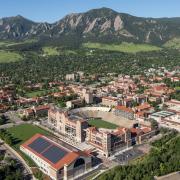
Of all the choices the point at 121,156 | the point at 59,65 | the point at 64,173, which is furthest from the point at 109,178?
the point at 59,65

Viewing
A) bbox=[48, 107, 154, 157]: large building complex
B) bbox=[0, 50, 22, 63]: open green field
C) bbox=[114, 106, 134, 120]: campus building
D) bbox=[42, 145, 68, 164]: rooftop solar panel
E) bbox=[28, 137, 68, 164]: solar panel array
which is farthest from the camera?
bbox=[0, 50, 22, 63]: open green field

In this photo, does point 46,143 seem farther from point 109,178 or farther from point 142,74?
point 142,74

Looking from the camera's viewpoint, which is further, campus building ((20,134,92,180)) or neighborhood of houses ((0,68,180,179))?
neighborhood of houses ((0,68,180,179))

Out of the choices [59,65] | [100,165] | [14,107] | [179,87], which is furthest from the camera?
[59,65]

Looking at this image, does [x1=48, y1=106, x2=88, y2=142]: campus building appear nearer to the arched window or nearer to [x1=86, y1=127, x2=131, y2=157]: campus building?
[x1=86, y1=127, x2=131, y2=157]: campus building

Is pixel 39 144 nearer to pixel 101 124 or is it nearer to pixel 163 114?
pixel 101 124

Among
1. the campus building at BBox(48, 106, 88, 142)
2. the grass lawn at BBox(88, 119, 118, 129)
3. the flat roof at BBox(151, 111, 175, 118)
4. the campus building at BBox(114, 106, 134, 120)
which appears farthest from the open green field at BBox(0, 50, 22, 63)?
the flat roof at BBox(151, 111, 175, 118)

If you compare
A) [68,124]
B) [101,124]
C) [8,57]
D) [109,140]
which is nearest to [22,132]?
[68,124]
